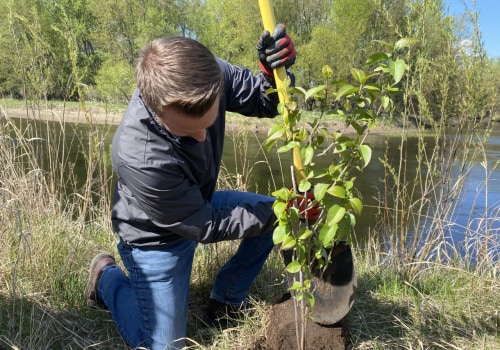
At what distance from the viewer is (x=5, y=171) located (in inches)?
99.3

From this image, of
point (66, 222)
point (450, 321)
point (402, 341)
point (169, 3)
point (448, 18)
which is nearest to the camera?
point (402, 341)

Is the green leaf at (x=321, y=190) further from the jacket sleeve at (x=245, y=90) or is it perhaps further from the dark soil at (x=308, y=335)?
the jacket sleeve at (x=245, y=90)

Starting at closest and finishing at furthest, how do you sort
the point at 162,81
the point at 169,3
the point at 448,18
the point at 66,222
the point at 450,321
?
1. the point at 162,81
2. the point at 450,321
3. the point at 448,18
4. the point at 66,222
5. the point at 169,3

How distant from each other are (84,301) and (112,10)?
22.4m

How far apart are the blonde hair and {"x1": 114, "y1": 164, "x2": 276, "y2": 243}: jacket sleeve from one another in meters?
0.27

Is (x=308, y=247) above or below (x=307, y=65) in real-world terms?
below

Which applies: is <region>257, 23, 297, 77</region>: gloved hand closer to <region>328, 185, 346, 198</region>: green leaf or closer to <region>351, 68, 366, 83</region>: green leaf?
<region>351, 68, 366, 83</region>: green leaf

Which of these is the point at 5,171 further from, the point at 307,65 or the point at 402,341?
the point at 307,65

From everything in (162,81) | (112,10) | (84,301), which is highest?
(112,10)

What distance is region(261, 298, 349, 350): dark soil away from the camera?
1703 millimetres

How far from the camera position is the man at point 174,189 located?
4.73 feet

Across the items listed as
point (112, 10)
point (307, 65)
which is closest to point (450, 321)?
point (307, 65)

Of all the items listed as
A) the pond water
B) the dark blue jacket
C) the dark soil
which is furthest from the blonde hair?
the pond water

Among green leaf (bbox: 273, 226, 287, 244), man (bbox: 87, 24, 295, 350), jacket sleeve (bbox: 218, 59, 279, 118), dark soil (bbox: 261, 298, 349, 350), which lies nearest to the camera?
green leaf (bbox: 273, 226, 287, 244)
